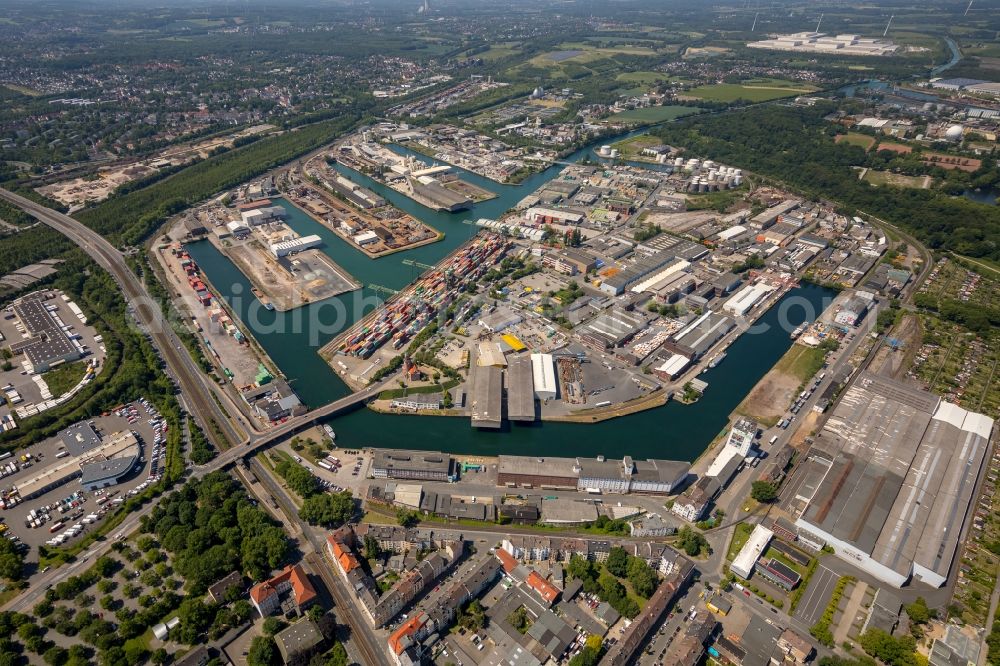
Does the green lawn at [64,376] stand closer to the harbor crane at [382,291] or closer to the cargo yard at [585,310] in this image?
the cargo yard at [585,310]

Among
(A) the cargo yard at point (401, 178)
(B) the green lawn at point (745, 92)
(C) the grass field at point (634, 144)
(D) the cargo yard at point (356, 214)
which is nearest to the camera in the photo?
(D) the cargo yard at point (356, 214)

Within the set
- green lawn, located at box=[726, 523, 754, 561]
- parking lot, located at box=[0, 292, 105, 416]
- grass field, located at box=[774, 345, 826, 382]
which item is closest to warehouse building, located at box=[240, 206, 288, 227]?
parking lot, located at box=[0, 292, 105, 416]

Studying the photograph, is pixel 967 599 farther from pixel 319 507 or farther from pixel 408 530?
pixel 319 507

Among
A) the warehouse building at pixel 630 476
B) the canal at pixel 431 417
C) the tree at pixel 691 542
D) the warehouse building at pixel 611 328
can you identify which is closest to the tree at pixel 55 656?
the canal at pixel 431 417

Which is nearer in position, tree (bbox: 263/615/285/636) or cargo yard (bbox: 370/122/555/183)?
tree (bbox: 263/615/285/636)

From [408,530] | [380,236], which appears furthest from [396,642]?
[380,236]

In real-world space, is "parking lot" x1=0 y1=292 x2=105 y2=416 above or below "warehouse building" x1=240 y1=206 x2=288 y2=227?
below

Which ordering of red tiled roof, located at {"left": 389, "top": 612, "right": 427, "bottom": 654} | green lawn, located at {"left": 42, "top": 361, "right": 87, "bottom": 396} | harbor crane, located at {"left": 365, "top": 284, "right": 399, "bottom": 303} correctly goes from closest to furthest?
1. red tiled roof, located at {"left": 389, "top": 612, "right": 427, "bottom": 654}
2. green lawn, located at {"left": 42, "top": 361, "right": 87, "bottom": 396}
3. harbor crane, located at {"left": 365, "top": 284, "right": 399, "bottom": 303}

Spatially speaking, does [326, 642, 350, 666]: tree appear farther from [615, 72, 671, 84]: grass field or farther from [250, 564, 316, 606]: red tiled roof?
[615, 72, 671, 84]: grass field
